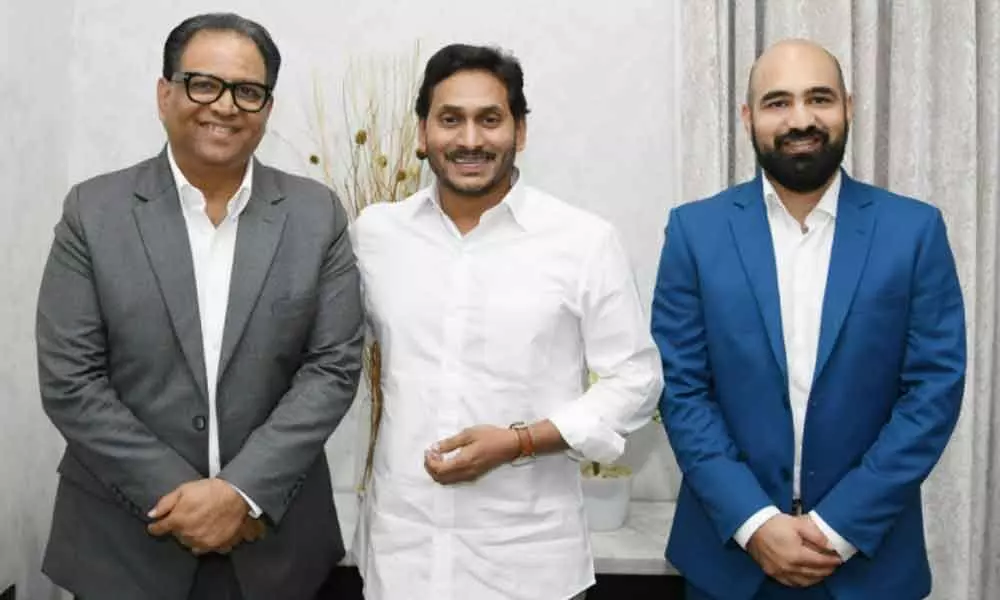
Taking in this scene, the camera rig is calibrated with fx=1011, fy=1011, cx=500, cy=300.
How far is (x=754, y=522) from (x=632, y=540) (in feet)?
2.34

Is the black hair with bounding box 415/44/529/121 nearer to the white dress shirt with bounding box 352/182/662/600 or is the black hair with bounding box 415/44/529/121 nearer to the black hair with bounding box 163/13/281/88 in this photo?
the white dress shirt with bounding box 352/182/662/600

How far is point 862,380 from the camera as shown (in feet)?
6.33

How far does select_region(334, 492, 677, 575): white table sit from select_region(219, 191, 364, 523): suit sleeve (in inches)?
18.2

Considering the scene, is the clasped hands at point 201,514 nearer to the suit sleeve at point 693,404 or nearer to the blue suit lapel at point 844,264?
the suit sleeve at point 693,404

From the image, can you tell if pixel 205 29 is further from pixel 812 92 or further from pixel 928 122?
pixel 928 122

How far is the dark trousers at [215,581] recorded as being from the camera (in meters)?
1.87

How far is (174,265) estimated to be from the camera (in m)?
1.81

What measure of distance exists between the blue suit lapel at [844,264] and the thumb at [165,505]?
119 cm

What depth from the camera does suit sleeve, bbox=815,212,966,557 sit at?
6.15ft

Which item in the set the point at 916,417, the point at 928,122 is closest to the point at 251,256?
the point at 916,417

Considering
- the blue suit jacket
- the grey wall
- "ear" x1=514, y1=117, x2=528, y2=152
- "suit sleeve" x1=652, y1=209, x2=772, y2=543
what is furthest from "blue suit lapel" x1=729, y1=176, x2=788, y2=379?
the grey wall

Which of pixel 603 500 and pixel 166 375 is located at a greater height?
pixel 166 375

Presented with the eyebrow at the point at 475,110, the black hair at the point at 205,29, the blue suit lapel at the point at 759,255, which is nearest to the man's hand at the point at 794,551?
the blue suit lapel at the point at 759,255

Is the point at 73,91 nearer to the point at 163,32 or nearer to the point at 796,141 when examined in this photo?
the point at 163,32
